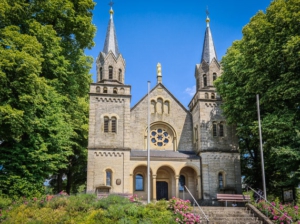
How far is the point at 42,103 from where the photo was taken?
2162cm

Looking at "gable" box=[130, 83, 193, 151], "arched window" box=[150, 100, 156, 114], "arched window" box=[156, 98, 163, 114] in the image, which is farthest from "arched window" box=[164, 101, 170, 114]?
"arched window" box=[150, 100, 156, 114]

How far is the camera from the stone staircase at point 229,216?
18516mm

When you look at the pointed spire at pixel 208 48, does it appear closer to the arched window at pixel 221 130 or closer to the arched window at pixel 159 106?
the arched window at pixel 159 106

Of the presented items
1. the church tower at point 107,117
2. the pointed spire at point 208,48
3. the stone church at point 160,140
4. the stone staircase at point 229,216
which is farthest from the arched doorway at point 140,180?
the pointed spire at point 208,48

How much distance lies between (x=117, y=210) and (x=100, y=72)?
16938 millimetres

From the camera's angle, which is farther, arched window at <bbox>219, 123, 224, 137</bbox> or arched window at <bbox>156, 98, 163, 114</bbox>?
arched window at <bbox>156, 98, 163, 114</bbox>

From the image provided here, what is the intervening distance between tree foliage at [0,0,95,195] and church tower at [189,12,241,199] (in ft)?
39.1

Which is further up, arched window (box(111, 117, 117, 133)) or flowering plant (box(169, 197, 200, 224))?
arched window (box(111, 117, 117, 133))

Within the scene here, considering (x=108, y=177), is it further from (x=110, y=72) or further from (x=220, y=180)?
(x=110, y=72)

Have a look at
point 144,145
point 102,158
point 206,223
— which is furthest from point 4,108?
point 144,145

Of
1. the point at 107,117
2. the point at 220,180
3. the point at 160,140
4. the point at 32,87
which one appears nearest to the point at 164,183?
the point at 160,140

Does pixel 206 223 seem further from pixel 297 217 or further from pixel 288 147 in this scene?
pixel 288 147

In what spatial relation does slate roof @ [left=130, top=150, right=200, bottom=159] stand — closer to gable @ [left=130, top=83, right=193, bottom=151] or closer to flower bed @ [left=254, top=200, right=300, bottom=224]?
gable @ [left=130, top=83, right=193, bottom=151]

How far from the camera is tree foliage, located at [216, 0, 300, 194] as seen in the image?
21.0 meters
